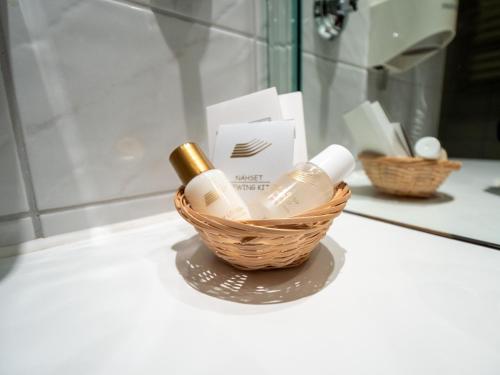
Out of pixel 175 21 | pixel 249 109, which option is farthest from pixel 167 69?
pixel 249 109

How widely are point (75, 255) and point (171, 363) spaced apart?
0.27 metres

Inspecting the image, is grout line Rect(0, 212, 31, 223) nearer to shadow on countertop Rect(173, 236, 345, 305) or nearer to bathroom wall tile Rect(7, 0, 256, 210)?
bathroom wall tile Rect(7, 0, 256, 210)

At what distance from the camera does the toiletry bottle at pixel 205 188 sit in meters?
0.30

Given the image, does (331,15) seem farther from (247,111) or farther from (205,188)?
(205,188)

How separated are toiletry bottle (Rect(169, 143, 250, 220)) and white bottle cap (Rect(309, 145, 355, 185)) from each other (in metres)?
0.12

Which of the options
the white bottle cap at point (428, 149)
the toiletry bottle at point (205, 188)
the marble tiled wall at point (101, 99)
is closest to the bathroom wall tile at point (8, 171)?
the marble tiled wall at point (101, 99)

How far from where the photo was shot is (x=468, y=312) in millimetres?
243

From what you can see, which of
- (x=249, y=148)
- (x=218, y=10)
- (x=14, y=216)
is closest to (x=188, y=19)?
(x=218, y=10)

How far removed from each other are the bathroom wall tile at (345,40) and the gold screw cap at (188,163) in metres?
0.54

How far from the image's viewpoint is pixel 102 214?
1.47ft

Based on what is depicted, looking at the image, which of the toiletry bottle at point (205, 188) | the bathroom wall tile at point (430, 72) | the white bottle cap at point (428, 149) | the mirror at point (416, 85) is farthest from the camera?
the bathroom wall tile at point (430, 72)

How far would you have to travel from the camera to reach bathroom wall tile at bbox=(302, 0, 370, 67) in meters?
0.70

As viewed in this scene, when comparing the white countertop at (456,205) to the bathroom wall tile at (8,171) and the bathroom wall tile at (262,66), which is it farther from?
the bathroom wall tile at (8,171)

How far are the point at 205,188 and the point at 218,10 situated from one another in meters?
0.42
